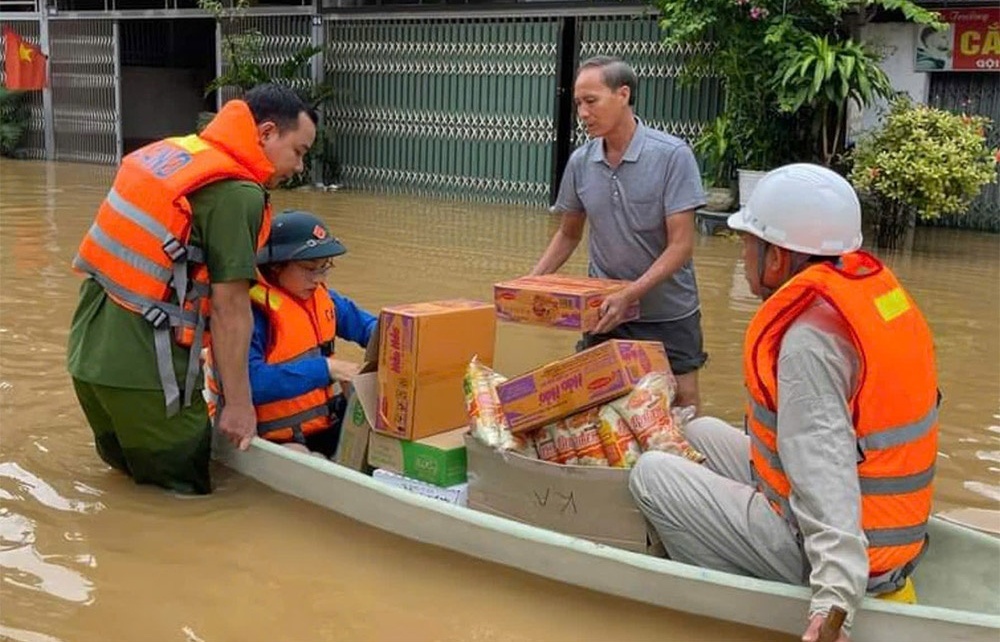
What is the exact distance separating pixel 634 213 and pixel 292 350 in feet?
4.28

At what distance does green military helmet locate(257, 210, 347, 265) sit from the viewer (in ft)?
11.9

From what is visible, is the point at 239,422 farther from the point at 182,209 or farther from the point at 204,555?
the point at 182,209

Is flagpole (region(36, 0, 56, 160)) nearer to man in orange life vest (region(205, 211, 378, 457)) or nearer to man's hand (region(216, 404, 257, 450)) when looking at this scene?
man in orange life vest (region(205, 211, 378, 457))

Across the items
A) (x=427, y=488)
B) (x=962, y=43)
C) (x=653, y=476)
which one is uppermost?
(x=962, y=43)

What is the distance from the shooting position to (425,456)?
3422mm

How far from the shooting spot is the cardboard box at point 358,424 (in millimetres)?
3570

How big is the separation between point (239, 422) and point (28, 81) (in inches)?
591

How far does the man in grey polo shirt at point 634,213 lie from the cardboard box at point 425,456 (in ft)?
2.09

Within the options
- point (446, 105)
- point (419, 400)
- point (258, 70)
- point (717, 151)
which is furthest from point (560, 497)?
point (258, 70)

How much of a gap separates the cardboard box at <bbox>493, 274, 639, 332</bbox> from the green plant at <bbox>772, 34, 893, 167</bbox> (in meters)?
6.17

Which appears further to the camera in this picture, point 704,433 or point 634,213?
point 634,213

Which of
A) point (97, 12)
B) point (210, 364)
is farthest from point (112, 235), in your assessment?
point (97, 12)

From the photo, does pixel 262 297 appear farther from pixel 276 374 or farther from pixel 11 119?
pixel 11 119

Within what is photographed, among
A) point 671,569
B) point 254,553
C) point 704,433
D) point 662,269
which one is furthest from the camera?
point 662,269
